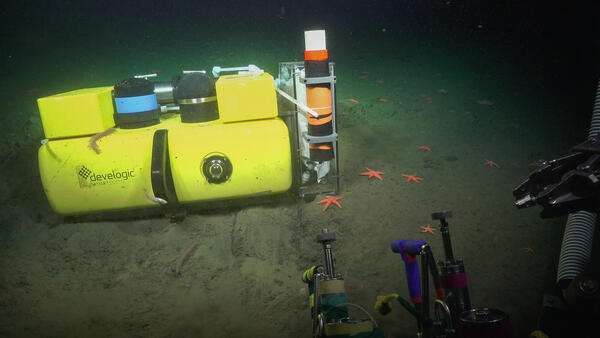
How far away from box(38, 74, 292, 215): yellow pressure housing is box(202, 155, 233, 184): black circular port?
0.01m

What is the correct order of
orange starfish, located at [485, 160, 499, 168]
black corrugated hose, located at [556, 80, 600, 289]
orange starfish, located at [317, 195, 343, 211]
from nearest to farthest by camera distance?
black corrugated hose, located at [556, 80, 600, 289] < orange starfish, located at [317, 195, 343, 211] < orange starfish, located at [485, 160, 499, 168]

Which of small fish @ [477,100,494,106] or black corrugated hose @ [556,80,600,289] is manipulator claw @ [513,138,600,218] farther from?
small fish @ [477,100,494,106]

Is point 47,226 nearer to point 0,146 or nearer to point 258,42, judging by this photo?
point 0,146

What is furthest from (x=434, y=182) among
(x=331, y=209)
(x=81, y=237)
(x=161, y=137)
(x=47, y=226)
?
(x=47, y=226)

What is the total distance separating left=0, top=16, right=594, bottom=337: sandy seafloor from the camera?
3086mm

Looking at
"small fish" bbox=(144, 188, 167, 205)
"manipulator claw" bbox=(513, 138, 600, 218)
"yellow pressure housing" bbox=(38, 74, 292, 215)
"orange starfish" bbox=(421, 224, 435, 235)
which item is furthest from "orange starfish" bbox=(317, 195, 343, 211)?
"manipulator claw" bbox=(513, 138, 600, 218)

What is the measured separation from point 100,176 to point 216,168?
3.70ft

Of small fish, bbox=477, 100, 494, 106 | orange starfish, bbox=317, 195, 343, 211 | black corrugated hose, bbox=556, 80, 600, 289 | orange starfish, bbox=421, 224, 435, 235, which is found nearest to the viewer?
black corrugated hose, bbox=556, 80, 600, 289

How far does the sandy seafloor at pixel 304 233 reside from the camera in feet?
10.1

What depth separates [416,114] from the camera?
19.6 feet

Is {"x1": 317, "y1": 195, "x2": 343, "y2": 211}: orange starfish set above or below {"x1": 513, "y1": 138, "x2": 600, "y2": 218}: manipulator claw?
below

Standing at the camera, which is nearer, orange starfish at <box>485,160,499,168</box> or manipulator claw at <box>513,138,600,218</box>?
manipulator claw at <box>513,138,600,218</box>

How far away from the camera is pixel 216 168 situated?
393 cm

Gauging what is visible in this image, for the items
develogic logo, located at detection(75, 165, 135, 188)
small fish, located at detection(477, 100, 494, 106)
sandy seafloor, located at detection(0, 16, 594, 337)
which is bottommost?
sandy seafloor, located at detection(0, 16, 594, 337)
